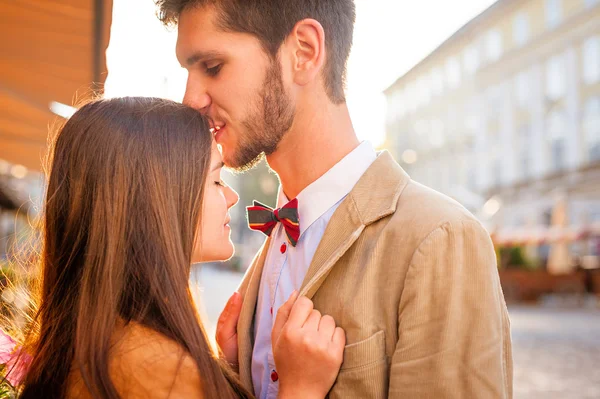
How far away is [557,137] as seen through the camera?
98.4 feet

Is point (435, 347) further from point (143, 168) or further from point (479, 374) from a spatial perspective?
point (143, 168)

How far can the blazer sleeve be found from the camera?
1.69 m

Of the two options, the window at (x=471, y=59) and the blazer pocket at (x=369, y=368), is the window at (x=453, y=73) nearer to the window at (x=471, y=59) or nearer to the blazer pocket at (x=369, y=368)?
the window at (x=471, y=59)

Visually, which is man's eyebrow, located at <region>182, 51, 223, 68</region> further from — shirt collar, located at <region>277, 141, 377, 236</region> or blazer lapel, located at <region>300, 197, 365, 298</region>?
blazer lapel, located at <region>300, 197, 365, 298</region>

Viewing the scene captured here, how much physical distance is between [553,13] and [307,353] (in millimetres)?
32275

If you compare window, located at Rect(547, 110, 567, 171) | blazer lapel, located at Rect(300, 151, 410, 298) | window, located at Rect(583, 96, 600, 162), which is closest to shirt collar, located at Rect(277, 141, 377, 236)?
blazer lapel, located at Rect(300, 151, 410, 298)

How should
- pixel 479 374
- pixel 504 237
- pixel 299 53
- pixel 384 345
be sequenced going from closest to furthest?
pixel 479 374 → pixel 384 345 → pixel 299 53 → pixel 504 237

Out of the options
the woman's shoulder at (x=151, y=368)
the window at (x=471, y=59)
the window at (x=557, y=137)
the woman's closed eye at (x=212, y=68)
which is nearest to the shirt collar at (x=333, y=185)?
the woman's closed eye at (x=212, y=68)

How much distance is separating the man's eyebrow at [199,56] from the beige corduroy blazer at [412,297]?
703 millimetres

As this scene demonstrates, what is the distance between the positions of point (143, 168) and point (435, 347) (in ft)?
3.24

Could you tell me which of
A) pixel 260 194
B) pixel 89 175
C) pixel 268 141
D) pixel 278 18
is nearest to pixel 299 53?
pixel 278 18

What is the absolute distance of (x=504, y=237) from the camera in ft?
A: 58.4

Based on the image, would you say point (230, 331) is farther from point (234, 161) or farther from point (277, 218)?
point (234, 161)

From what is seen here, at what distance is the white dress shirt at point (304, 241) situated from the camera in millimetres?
2236
